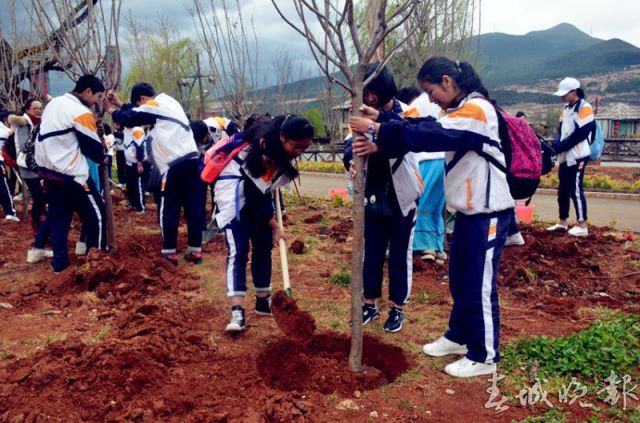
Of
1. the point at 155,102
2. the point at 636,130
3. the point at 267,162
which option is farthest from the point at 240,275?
the point at 636,130

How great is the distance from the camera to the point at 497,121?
2943 millimetres

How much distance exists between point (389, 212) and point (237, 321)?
1403 mm

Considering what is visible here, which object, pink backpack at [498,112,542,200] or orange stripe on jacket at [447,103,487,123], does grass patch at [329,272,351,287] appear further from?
orange stripe on jacket at [447,103,487,123]

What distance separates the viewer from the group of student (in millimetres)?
2959

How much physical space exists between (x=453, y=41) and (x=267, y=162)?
4751 mm

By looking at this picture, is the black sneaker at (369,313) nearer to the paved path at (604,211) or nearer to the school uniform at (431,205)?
the school uniform at (431,205)

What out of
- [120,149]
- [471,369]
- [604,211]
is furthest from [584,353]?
[120,149]

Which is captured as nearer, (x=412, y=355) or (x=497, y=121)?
(x=497, y=121)

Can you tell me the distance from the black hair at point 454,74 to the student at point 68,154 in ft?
11.9

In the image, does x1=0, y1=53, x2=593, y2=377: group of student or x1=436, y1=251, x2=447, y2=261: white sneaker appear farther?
x1=436, y1=251, x2=447, y2=261: white sneaker

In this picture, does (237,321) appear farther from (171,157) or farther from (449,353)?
(171,157)

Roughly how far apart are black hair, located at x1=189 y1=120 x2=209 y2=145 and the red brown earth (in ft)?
5.84

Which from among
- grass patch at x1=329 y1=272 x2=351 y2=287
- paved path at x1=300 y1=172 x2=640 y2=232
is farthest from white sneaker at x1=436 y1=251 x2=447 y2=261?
paved path at x1=300 y1=172 x2=640 y2=232

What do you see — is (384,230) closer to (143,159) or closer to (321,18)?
(321,18)
